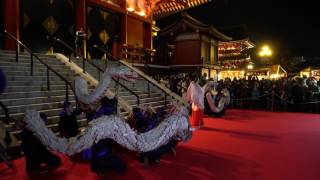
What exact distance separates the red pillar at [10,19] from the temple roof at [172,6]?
12014 millimetres

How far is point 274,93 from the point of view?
604 inches

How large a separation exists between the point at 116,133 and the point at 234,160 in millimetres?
2701

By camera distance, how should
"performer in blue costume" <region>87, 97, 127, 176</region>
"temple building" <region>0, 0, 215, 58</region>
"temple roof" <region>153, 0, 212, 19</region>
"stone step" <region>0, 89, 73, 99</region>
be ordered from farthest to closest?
"temple roof" <region>153, 0, 212, 19</region>, "temple building" <region>0, 0, 215, 58</region>, "stone step" <region>0, 89, 73, 99</region>, "performer in blue costume" <region>87, 97, 127, 176</region>

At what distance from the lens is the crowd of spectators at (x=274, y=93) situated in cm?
1464

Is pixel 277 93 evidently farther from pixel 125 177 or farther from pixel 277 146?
pixel 125 177

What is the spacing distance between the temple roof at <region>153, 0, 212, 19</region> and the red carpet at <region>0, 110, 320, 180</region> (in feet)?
49.3

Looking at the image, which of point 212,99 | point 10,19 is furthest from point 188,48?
point 10,19

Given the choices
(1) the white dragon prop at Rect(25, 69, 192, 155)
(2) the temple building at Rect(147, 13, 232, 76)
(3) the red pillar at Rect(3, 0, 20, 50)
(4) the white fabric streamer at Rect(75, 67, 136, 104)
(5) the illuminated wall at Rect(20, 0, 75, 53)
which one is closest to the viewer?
(1) the white dragon prop at Rect(25, 69, 192, 155)

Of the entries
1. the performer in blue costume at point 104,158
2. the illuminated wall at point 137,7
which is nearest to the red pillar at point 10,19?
the illuminated wall at point 137,7

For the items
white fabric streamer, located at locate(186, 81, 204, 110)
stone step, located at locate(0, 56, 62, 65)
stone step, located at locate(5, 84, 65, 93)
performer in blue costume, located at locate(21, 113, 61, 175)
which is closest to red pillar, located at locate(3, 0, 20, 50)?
stone step, located at locate(0, 56, 62, 65)

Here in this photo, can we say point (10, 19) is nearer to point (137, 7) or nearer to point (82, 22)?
point (82, 22)

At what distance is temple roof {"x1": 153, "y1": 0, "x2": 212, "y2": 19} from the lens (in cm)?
2256

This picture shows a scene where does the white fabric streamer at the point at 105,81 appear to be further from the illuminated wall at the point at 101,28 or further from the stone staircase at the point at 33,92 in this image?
the illuminated wall at the point at 101,28

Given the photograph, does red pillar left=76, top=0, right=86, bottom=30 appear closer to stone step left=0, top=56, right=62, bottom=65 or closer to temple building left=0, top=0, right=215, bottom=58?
temple building left=0, top=0, right=215, bottom=58
